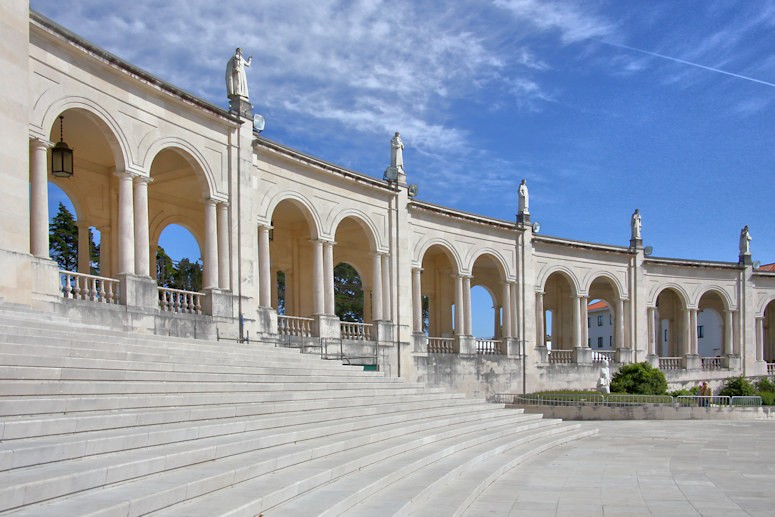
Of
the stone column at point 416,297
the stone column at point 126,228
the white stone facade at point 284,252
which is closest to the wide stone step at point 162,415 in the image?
the white stone facade at point 284,252

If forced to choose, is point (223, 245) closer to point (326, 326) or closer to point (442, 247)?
point (326, 326)

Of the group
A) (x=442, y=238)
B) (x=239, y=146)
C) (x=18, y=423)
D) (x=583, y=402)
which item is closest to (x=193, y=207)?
(x=239, y=146)

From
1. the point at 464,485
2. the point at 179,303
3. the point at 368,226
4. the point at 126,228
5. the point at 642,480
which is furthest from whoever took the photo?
the point at 368,226

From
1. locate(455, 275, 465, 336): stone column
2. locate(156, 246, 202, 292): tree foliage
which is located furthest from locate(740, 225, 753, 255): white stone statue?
locate(156, 246, 202, 292): tree foliage

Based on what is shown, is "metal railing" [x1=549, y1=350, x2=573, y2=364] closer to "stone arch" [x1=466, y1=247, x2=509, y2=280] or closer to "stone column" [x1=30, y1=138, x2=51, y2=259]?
"stone arch" [x1=466, y1=247, x2=509, y2=280]

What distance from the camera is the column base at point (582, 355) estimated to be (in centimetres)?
4203

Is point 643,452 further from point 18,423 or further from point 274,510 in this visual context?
point 18,423

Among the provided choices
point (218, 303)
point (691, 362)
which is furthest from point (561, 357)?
point (218, 303)

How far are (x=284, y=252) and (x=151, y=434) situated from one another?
2585 cm

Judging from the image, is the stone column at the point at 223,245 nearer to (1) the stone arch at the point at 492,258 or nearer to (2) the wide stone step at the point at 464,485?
(2) the wide stone step at the point at 464,485

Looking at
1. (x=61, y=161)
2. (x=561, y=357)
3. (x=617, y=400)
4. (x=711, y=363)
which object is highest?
(x=61, y=161)

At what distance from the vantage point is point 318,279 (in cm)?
2914

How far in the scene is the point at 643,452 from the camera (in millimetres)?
19375

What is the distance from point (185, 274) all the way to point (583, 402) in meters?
29.0
